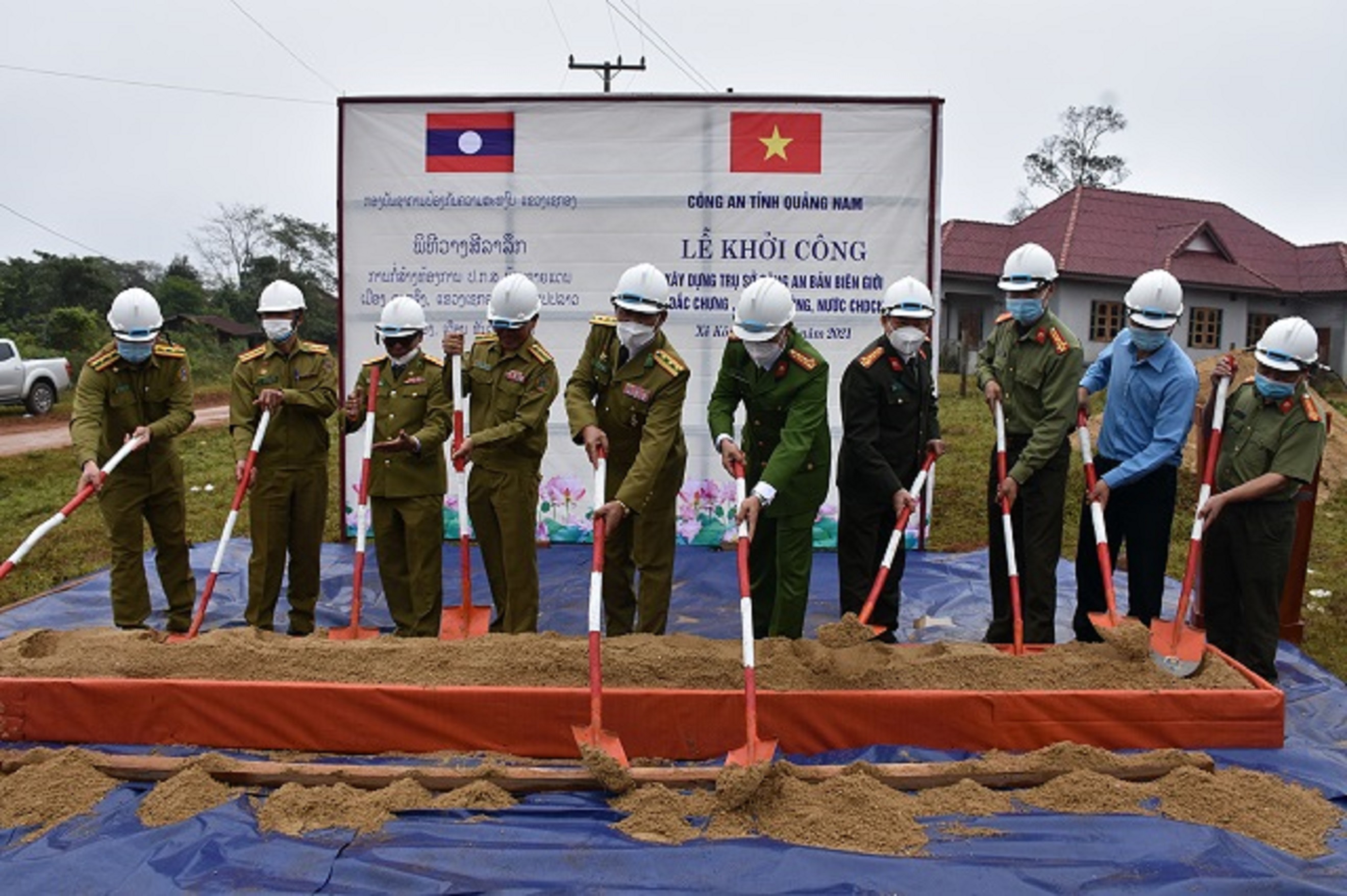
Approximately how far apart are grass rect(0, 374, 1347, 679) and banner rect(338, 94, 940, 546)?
175 centimetres

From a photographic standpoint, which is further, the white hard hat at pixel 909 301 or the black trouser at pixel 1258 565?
the white hard hat at pixel 909 301

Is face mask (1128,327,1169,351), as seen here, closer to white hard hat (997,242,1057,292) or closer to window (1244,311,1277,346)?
white hard hat (997,242,1057,292)

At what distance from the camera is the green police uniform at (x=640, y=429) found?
4.50 m

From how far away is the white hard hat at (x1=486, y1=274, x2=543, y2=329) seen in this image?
4.62 meters

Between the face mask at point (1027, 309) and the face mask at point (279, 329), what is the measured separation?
3209mm

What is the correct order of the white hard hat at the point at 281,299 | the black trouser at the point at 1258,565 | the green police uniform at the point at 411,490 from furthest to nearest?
the white hard hat at the point at 281,299 → the green police uniform at the point at 411,490 → the black trouser at the point at 1258,565

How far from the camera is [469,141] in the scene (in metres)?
7.09

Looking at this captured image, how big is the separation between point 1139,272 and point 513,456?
19.8 metres

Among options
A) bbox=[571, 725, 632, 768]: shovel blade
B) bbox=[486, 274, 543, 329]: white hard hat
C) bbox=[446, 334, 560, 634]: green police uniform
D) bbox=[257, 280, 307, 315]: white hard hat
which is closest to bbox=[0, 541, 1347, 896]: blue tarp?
bbox=[571, 725, 632, 768]: shovel blade

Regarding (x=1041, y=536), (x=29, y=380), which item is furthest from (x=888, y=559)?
(x=29, y=380)

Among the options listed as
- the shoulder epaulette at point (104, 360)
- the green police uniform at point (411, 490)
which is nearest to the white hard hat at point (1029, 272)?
the green police uniform at point (411, 490)

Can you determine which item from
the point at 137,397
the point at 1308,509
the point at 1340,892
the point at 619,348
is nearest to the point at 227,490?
the point at 137,397

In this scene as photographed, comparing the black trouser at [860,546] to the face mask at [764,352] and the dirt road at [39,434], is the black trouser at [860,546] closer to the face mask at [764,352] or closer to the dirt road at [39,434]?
the face mask at [764,352]

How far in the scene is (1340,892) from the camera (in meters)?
2.71
